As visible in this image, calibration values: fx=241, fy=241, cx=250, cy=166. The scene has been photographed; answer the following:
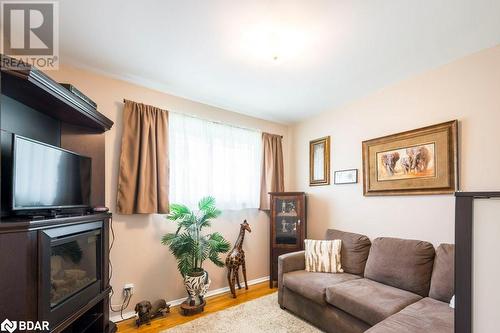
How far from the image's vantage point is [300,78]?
2.73 meters

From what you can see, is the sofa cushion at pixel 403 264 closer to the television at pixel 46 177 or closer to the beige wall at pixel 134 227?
the beige wall at pixel 134 227

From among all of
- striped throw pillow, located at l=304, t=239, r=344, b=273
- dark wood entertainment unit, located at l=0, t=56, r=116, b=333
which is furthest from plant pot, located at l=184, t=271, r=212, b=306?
striped throw pillow, located at l=304, t=239, r=344, b=273

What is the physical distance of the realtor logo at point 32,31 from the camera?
1725 millimetres

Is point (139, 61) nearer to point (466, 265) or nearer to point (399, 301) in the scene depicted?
point (466, 265)

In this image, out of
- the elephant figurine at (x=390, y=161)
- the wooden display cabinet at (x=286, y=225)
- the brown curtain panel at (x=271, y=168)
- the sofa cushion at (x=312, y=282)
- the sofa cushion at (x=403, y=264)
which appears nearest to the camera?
the sofa cushion at (x=403, y=264)

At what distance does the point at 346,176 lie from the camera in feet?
10.9

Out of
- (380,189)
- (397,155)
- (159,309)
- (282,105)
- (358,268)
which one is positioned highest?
(282,105)

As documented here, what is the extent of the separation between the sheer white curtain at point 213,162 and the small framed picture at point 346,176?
3.91 feet

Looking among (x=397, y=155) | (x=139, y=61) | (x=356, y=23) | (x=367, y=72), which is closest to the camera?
(x=356, y=23)

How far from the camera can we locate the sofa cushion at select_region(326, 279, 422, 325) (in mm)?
1945

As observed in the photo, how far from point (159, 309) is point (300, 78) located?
300 cm

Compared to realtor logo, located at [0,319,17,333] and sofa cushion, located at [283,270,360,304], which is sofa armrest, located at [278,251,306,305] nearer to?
sofa cushion, located at [283,270,360,304]

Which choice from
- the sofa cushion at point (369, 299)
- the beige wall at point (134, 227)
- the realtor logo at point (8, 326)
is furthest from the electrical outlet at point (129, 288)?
the sofa cushion at point (369, 299)

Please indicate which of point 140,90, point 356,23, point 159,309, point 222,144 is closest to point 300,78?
point 356,23
